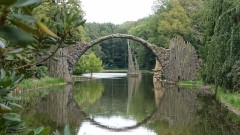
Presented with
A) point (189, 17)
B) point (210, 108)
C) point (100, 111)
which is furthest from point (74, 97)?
point (189, 17)

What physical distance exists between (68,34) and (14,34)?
0.71m

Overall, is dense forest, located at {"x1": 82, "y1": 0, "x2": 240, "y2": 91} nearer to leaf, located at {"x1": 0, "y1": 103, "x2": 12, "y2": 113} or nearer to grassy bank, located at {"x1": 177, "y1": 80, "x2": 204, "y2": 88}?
grassy bank, located at {"x1": 177, "y1": 80, "x2": 204, "y2": 88}

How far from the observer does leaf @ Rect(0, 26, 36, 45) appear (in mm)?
630

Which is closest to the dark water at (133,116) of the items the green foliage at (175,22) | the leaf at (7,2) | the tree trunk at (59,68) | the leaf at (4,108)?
the leaf at (4,108)

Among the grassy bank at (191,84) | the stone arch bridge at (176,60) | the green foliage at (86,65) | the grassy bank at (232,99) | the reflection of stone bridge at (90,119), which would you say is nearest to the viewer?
the reflection of stone bridge at (90,119)

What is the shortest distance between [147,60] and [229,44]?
37.3 metres

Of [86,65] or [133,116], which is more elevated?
[86,65]

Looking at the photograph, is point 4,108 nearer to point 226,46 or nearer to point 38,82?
point 226,46

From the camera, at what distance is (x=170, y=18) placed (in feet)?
101

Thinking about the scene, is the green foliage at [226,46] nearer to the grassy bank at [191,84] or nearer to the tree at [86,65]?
the grassy bank at [191,84]

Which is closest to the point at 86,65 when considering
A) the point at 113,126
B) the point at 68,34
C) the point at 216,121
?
the point at 113,126

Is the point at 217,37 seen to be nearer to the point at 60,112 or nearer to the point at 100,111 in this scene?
the point at 100,111

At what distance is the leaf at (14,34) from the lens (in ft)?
2.07

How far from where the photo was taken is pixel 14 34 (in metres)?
0.63
